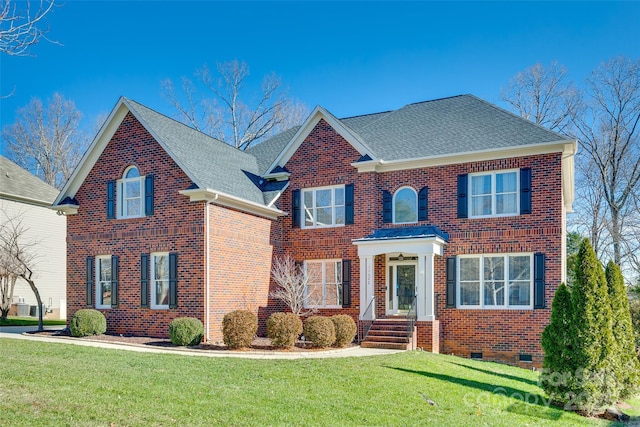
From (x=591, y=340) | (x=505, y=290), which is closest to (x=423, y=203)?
(x=505, y=290)

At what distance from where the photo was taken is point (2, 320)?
74.2ft

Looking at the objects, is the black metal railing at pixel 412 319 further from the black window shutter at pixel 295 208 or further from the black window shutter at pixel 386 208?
the black window shutter at pixel 295 208

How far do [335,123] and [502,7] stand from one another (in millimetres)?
6630

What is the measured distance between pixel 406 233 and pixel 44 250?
22.5 metres

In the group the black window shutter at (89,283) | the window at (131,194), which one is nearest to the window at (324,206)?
the window at (131,194)

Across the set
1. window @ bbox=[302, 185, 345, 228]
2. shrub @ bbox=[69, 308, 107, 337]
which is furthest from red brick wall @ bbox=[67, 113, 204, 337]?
window @ bbox=[302, 185, 345, 228]

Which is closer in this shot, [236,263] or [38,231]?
[236,263]

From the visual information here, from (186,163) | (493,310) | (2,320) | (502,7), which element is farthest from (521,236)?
(2,320)

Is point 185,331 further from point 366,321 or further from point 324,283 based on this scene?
point 324,283

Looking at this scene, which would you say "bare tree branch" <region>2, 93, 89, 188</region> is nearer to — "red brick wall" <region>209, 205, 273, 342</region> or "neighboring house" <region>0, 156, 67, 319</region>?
"neighboring house" <region>0, 156, 67, 319</region>

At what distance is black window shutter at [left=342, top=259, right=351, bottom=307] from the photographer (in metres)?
18.4

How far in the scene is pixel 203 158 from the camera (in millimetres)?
18469

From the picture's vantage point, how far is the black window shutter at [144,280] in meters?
17.0

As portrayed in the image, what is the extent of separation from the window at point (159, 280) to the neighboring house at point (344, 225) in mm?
40
